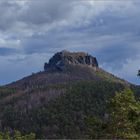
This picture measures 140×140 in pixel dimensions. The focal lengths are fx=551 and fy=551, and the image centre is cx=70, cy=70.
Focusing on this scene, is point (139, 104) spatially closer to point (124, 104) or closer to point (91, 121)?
point (124, 104)

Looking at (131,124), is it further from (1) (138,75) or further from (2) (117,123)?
(1) (138,75)

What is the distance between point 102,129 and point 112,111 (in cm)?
412

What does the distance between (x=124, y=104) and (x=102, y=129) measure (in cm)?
401

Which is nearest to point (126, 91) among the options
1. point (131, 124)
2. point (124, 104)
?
point (124, 104)

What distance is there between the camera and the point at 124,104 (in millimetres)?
49938

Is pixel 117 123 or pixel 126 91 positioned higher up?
pixel 126 91

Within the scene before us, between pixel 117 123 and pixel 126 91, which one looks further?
pixel 126 91

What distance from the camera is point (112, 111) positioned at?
50.9 meters

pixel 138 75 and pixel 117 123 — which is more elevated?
pixel 138 75

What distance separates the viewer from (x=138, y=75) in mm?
47719

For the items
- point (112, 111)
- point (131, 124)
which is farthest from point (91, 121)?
point (131, 124)

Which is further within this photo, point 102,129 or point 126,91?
point 126,91

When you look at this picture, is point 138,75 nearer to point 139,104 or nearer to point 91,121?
point 139,104

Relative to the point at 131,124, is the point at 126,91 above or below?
above
